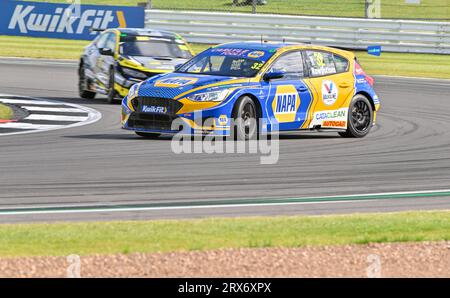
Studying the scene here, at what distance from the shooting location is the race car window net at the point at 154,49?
20.6 metres

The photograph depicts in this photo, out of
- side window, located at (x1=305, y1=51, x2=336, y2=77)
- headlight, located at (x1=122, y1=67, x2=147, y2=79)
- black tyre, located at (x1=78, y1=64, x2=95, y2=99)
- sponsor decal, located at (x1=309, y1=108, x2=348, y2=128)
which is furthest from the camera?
black tyre, located at (x1=78, y1=64, x2=95, y2=99)

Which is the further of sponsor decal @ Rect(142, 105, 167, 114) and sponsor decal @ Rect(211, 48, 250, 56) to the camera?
sponsor decal @ Rect(211, 48, 250, 56)

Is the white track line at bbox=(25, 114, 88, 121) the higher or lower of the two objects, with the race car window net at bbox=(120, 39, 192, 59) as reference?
lower

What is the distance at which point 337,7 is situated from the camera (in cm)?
3422

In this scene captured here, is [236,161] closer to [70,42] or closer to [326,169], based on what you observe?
[326,169]

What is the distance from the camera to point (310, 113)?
642 inches

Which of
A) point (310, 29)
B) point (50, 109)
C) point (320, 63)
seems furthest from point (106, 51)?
point (310, 29)

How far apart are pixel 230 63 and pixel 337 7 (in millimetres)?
18597

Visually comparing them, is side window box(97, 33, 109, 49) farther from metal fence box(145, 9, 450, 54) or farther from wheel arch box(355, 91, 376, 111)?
metal fence box(145, 9, 450, 54)

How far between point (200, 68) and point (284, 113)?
1382 millimetres

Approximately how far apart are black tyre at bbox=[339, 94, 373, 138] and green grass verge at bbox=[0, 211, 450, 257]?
6.52 m

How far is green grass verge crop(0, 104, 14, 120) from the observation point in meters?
17.9

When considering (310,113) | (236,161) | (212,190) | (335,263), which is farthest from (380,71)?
(335,263)

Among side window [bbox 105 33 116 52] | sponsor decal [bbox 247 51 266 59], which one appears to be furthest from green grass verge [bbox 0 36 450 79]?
sponsor decal [bbox 247 51 266 59]
